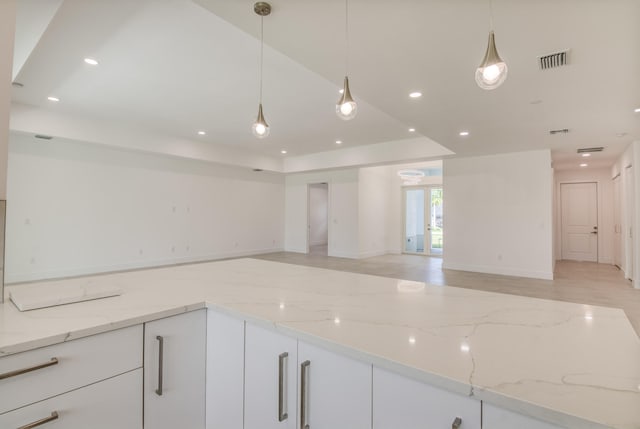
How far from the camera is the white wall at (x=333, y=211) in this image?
8906mm

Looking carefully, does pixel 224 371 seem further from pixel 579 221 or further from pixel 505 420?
pixel 579 221

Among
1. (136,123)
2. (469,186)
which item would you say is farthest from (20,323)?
(469,186)

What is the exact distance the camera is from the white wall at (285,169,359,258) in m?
8.91

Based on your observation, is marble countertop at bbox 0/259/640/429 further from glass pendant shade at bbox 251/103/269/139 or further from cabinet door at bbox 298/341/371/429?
glass pendant shade at bbox 251/103/269/139

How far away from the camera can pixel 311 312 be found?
1.28 metres

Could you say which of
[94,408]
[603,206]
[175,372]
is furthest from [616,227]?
[94,408]

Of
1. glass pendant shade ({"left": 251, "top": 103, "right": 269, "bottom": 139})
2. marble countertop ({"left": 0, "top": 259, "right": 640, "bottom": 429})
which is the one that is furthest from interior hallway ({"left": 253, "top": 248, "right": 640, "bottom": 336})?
glass pendant shade ({"left": 251, "top": 103, "right": 269, "bottom": 139})

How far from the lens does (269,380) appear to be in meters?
1.21

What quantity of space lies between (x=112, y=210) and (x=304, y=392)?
22.6 ft

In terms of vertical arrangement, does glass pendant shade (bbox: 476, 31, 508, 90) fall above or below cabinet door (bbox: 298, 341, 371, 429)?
above

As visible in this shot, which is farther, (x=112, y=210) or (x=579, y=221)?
(x=579, y=221)

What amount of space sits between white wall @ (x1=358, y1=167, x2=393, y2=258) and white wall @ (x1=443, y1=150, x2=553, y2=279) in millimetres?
2361

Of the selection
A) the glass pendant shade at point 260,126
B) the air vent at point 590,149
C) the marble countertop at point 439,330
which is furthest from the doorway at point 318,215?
the marble countertop at point 439,330

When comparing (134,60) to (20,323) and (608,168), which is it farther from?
(608,168)
